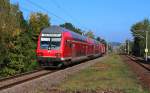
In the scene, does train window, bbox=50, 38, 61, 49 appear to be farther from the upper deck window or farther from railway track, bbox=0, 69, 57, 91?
railway track, bbox=0, 69, 57, 91

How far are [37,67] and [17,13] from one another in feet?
25.3

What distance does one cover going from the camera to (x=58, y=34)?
39500mm

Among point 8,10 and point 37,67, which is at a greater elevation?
point 8,10

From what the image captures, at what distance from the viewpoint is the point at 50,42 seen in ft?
129

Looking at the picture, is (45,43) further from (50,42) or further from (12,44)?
(12,44)

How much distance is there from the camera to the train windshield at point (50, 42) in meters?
38.9

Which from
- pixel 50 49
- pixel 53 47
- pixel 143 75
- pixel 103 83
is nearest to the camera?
pixel 103 83

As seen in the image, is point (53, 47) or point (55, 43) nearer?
point (53, 47)

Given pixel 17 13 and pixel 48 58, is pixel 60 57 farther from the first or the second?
pixel 17 13

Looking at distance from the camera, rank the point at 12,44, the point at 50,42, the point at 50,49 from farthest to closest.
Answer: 1. the point at 50,42
2. the point at 50,49
3. the point at 12,44

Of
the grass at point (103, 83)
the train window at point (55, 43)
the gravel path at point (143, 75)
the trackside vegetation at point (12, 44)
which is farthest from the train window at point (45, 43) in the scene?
the grass at point (103, 83)

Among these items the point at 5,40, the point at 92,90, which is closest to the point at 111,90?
the point at 92,90

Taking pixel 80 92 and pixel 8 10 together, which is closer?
pixel 80 92

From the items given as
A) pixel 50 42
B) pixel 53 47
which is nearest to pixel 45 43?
pixel 50 42
